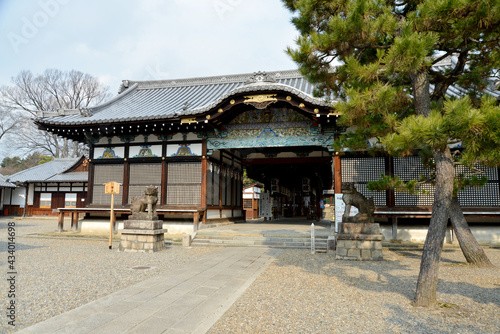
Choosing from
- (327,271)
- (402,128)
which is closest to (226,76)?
(327,271)

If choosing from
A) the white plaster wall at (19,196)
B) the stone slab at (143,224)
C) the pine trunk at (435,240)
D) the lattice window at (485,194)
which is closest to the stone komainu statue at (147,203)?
the stone slab at (143,224)

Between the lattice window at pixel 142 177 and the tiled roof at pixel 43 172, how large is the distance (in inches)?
660

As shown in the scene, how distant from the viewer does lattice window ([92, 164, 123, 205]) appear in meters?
13.2

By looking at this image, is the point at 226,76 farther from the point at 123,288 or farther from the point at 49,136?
the point at 49,136

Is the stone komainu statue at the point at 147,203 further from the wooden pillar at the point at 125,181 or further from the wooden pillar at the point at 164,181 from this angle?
the wooden pillar at the point at 125,181

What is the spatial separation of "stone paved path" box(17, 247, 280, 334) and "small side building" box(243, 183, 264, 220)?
17.1m

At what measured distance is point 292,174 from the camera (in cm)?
2586

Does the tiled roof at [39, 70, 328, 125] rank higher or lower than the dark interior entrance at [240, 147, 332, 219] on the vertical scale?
higher

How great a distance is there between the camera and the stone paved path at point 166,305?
3482mm

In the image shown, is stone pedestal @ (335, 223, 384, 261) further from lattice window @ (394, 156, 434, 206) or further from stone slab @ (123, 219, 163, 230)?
stone slab @ (123, 219, 163, 230)

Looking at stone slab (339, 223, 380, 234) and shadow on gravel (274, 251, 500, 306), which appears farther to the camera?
stone slab (339, 223, 380, 234)

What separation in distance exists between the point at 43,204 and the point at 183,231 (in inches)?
848

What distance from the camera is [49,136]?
35125 mm

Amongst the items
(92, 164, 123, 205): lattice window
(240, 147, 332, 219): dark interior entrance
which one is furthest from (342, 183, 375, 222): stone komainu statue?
(92, 164, 123, 205): lattice window
